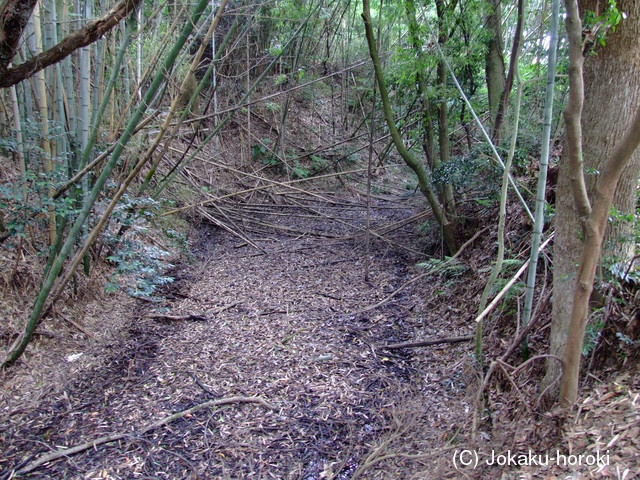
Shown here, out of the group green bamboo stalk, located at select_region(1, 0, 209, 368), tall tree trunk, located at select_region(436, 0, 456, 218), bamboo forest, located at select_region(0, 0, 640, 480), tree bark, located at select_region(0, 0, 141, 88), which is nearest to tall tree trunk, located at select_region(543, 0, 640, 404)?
bamboo forest, located at select_region(0, 0, 640, 480)

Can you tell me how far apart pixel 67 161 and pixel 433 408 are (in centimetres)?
300

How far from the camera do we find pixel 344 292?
13.7ft

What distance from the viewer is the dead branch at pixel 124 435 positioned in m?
2.01

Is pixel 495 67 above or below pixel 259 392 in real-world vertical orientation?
above

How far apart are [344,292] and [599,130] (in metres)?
2.71

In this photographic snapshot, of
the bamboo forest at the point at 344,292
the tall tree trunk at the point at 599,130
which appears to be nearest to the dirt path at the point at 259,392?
the bamboo forest at the point at 344,292

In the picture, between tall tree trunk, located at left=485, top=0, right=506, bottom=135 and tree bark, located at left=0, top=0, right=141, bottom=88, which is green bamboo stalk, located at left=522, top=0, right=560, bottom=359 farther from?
tall tree trunk, located at left=485, top=0, right=506, bottom=135

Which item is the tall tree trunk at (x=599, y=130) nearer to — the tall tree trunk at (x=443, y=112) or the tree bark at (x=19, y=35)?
the tall tree trunk at (x=443, y=112)

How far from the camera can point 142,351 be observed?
9.99 feet

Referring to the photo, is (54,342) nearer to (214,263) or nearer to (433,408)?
(214,263)

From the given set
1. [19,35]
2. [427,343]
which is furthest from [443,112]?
[19,35]

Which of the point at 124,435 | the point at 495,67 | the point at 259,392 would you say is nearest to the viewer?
the point at 124,435

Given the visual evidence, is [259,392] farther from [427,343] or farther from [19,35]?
[19,35]

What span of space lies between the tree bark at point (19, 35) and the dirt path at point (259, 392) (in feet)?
6.01
